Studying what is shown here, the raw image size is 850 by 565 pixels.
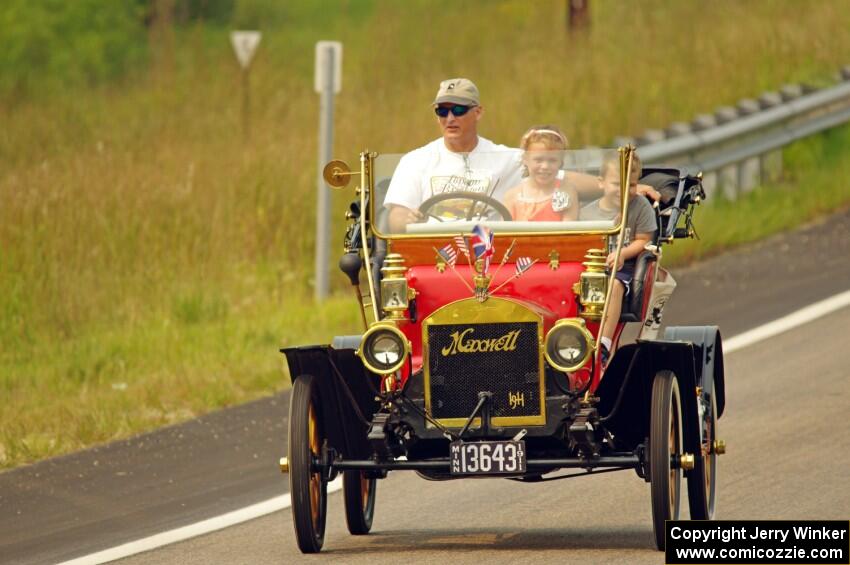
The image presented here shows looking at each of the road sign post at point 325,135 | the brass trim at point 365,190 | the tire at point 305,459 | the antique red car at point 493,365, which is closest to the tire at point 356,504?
the antique red car at point 493,365

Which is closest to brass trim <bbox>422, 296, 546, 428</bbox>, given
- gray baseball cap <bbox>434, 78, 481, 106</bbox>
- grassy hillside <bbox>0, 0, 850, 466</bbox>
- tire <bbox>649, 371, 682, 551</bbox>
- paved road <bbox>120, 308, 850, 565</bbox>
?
tire <bbox>649, 371, 682, 551</bbox>

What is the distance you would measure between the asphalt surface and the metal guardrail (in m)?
4.02

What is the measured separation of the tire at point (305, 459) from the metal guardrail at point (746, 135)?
27.3 feet

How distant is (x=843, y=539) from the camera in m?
7.92

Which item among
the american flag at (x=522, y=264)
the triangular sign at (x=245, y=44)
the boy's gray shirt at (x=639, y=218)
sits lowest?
the american flag at (x=522, y=264)

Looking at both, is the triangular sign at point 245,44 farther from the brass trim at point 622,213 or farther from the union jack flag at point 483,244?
the union jack flag at point 483,244

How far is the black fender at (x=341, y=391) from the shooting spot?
8195 mm

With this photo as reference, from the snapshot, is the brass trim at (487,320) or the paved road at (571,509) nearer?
the brass trim at (487,320)

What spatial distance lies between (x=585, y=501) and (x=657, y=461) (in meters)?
1.61

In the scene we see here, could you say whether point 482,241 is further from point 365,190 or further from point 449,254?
point 365,190

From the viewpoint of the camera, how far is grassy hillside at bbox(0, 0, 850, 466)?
13.0m

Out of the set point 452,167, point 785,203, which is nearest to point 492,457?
point 452,167

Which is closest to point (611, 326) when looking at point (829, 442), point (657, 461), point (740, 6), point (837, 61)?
point (657, 461)

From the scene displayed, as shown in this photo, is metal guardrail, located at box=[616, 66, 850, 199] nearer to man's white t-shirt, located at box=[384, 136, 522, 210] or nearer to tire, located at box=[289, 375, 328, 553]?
man's white t-shirt, located at box=[384, 136, 522, 210]
